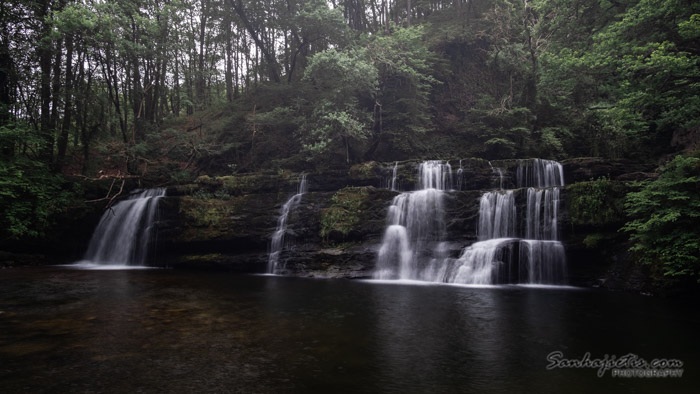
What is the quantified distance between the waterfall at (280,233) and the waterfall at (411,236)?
4020mm

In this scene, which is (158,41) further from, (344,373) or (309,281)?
(344,373)

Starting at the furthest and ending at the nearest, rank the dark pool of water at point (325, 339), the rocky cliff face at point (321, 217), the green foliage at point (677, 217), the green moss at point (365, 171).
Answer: the green moss at point (365, 171) → the rocky cliff face at point (321, 217) → the green foliage at point (677, 217) → the dark pool of water at point (325, 339)

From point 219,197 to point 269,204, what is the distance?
2629mm

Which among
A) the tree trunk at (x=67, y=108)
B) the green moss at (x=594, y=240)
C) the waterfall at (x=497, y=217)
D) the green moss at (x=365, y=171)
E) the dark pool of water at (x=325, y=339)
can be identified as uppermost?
the tree trunk at (x=67, y=108)

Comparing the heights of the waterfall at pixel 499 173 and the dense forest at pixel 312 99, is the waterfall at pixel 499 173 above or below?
below

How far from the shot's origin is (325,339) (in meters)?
5.52

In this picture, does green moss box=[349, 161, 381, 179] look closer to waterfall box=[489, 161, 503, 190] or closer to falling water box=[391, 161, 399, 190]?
falling water box=[391, 161, 399, 190]

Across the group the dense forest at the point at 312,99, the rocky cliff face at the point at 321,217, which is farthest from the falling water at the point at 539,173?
the dense forest at the point at 312,99

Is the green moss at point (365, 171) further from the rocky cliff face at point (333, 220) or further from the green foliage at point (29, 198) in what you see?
the green foliage at point (29, 198)

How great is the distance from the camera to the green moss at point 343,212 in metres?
14.1

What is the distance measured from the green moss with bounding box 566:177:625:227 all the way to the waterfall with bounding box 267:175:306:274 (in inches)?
400

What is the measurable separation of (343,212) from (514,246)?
6279 mm

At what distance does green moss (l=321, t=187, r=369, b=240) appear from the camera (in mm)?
14148

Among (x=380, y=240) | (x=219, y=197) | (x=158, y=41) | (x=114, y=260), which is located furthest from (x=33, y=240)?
(x=380, y=240)
